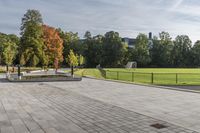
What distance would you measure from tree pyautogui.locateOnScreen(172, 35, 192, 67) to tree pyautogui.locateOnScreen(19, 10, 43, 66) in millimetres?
49519

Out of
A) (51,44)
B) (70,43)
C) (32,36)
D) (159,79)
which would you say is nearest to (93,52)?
(70,43)

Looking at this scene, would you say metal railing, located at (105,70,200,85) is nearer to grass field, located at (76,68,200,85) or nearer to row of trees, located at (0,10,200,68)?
grass field, located at (76,68,200,85)

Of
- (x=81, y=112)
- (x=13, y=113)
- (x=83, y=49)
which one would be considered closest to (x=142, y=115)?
(x=81, y=112)

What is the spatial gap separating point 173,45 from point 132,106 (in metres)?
89.4

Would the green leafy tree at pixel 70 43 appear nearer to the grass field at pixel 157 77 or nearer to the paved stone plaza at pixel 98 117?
the grass field at pixel 157 77

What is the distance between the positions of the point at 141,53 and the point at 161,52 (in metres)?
8.59

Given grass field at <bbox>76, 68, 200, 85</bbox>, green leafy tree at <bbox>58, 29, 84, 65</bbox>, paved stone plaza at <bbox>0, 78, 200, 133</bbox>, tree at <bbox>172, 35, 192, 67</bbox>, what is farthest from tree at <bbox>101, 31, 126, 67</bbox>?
paved stone plaza at <bbox>0, 78, 200, 133</bbox>

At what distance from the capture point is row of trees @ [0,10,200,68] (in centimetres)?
6368

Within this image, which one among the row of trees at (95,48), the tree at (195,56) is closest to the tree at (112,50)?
the row of trees at (95,48)

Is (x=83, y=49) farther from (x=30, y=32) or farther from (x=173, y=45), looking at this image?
(x=173, y=45)

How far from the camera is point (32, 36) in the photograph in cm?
6325

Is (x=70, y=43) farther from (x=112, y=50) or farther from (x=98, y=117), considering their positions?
(x=98, y=117)

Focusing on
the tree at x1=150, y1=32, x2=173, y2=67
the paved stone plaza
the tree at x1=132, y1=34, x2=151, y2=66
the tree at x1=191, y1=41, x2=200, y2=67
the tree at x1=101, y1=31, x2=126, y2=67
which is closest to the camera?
the paved stone plaza

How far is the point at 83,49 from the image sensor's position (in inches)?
3221
